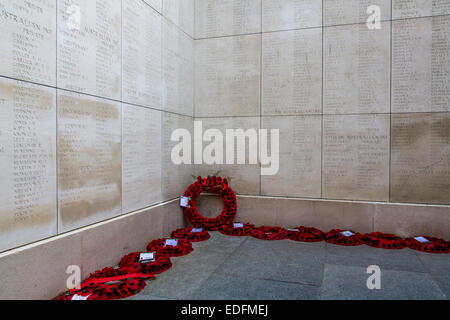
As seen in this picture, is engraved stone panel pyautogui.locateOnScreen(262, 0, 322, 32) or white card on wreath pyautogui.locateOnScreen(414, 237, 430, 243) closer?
white card on wreath pyautogui.locateOnScreen(414, 237, 430, 243)

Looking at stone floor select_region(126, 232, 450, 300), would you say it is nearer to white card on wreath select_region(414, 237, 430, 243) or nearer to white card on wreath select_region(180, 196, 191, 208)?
white card on wreath select_region(414, 237, 430, 243)

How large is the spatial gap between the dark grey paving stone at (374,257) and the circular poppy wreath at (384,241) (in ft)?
0.34

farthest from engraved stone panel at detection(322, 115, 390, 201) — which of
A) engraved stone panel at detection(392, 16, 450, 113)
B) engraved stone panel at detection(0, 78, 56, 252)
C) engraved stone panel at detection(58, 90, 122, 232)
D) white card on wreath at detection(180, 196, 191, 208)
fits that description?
engraved stone panel at detection(0, 78, 56, 252)

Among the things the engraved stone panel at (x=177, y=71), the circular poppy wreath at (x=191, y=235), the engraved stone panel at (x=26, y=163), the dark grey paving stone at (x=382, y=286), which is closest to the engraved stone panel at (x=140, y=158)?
the engraved stone panel at (x=177, y=71)

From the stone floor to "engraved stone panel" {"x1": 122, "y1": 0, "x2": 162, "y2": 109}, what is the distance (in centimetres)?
220

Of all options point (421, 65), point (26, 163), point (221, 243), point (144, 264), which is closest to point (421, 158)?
point (421, 65)

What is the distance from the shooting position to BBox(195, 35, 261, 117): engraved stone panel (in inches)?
216

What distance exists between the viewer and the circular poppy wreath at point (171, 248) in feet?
13.4

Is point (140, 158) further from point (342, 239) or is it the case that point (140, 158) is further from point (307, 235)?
point (342, 239)

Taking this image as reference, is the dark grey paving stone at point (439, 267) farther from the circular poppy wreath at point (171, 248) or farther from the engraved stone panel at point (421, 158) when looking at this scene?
the circular poppy wreath at point (171, 248)

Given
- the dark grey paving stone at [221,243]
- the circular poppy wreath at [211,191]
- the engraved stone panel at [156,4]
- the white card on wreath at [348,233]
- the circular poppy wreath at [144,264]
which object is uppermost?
the engraved stone panel at [156,4]

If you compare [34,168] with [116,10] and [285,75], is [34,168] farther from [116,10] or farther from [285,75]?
[285,75]

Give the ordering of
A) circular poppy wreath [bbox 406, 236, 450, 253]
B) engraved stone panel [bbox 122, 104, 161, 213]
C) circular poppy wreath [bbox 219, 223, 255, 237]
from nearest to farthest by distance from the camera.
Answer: engraved stone panel [bbox 122, 104, 161, 213] → circular poppy wreath [bbox 406, 236, 450, 253] → circular poppy wreath [bbox 219, 223, 255, 237]
